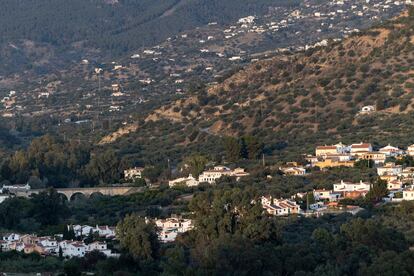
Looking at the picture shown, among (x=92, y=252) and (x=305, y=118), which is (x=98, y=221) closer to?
(x=92, y=252)

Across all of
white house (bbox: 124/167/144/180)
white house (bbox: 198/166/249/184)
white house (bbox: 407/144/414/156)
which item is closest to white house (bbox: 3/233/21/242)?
white house (bbox: 198/166/249/184)

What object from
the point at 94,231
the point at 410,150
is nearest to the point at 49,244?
the point at 94,231

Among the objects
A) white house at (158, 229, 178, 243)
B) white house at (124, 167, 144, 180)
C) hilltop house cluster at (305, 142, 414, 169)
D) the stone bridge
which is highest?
hilltop house cluster at (305, 142, 414, 169)

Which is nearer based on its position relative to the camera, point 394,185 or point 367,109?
point 394,185

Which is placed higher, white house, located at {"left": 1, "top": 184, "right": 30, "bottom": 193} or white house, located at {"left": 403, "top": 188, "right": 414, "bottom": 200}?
white house, located at {"left": 1, "top": 184, "right": 30, "bottom": 193}

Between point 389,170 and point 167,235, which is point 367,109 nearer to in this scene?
point 389,170

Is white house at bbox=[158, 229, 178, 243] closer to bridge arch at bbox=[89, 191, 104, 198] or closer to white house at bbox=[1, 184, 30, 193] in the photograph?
bridge arch at bbox=[89, 191, 104, 198]
